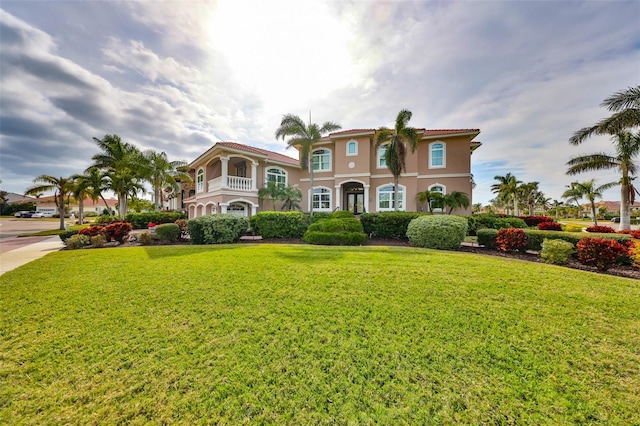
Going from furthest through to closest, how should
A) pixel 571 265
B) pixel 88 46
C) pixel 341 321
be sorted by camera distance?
pixel 88 46, pixel 571 265, pixel 341 321

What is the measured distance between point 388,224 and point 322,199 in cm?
890

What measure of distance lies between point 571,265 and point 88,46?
1875 cm

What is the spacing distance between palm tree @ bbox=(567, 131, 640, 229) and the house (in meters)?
7.95

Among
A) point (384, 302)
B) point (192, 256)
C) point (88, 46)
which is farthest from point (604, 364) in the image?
point (88, 46)

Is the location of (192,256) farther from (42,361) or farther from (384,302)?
(384,302)

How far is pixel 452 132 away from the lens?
17.4 metres

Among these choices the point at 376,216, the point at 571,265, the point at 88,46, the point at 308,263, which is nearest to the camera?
the point at 308,263

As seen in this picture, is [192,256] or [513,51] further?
[513,51]

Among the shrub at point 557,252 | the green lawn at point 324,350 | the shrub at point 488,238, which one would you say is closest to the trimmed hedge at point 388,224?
the shrub at point 488,238

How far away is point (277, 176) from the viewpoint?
2019 centimetres

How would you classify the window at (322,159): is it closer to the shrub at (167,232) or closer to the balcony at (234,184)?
the balcony at (234,184)


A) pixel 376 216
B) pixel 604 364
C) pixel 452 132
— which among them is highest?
pixel 452 132

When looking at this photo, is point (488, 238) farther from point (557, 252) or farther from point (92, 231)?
point (92, 231)

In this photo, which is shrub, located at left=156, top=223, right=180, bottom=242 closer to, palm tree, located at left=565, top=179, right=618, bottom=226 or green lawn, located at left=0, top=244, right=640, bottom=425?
green lawn, located at left=0, top=244, right=640, bottom=425
